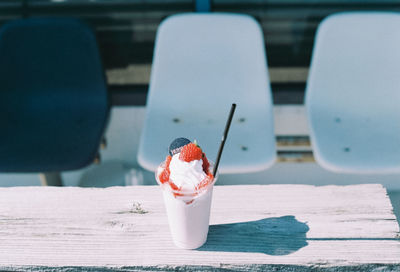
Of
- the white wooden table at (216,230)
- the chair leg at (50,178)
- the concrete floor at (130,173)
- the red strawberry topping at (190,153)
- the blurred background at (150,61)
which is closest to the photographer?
the red strawberry topping at (190,153)

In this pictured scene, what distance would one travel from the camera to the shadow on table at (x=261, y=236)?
94cm

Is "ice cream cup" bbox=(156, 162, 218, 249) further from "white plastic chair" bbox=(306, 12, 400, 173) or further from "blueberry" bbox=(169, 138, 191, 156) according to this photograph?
"white plastic chair" bbox=(306, 12, 400, 173)

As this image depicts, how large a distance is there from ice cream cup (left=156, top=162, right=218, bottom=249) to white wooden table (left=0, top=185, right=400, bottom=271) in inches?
1.4

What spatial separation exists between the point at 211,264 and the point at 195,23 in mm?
1458

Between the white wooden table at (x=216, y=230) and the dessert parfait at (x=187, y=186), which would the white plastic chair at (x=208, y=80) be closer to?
the white wooden table at (x=216, y=230)

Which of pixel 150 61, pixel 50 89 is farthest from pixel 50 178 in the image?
pixel 150 61

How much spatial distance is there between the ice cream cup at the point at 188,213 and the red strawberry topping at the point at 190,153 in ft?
0.21

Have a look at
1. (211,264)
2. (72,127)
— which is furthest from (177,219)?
(72,127)

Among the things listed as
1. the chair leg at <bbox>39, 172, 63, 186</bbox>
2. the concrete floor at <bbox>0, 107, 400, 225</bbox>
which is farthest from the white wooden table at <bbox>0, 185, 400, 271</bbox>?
the concrete floor at <bbox>0, 107, 400, 225</bbox>

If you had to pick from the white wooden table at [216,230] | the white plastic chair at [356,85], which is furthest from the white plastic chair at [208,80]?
the white wooden table at [216,230]

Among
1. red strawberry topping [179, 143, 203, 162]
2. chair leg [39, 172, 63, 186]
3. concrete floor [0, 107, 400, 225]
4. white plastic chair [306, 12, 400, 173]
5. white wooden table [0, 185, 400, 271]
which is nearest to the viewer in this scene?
red strawberry topping [179, 143, 203, 162]

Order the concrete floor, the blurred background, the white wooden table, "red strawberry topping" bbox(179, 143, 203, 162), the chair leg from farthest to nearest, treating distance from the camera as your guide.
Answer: the concrete floor, the blurred background, the chair leg, the white wooden table, "red strawberry topping" bbox(179, 143, 203, 162)

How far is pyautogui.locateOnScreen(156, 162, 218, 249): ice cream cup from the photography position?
0.82 m

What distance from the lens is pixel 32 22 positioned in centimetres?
215
